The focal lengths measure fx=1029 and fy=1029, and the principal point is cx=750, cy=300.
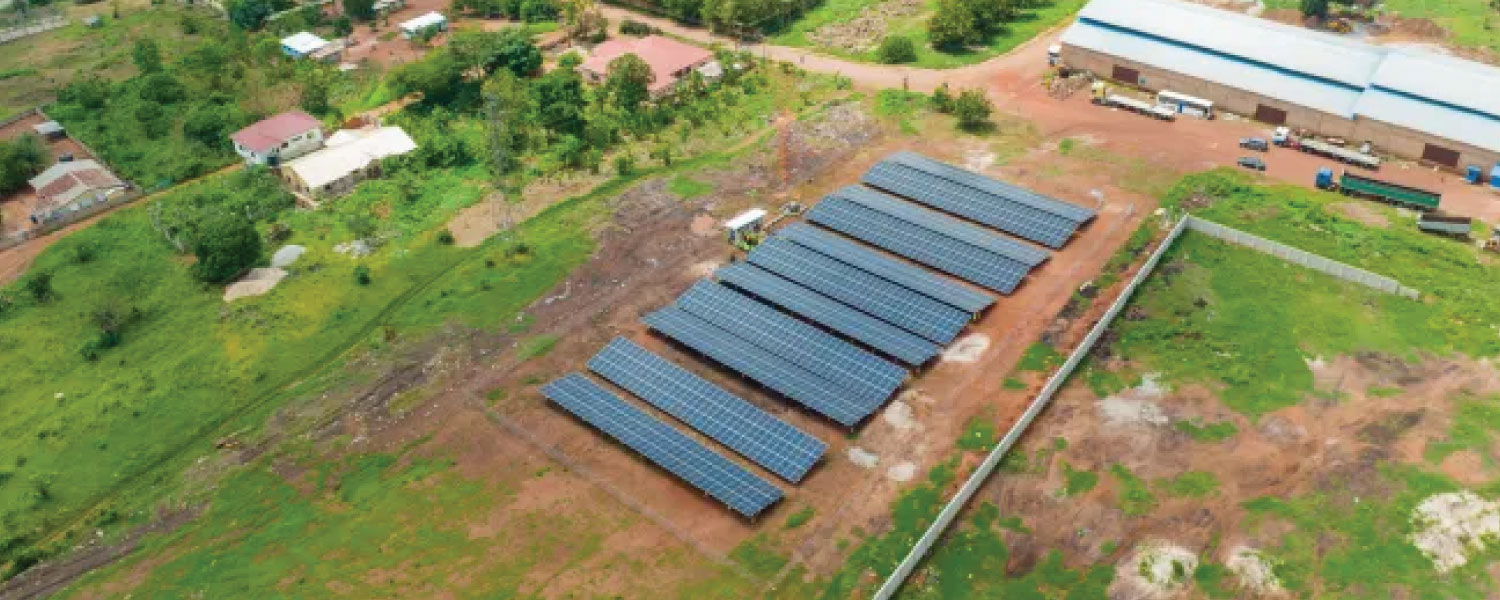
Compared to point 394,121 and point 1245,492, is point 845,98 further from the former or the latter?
point 1245,492

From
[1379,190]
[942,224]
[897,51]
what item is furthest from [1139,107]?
[942,224]

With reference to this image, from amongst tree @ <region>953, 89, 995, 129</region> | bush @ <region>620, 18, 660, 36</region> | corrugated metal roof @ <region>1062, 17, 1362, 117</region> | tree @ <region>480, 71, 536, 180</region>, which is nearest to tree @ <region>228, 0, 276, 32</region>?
tree @ <region>480, 71, 536, 180</region>

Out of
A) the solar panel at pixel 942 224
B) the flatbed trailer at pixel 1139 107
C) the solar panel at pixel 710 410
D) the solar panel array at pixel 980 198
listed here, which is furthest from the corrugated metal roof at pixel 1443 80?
the solar panel at pixel 710 410

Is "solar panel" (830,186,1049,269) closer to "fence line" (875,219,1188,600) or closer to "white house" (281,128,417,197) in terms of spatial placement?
"fence line" (875,219,1188,600)

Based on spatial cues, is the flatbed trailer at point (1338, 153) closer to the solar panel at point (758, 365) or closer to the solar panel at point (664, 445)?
the solar panel at point (758, 365)

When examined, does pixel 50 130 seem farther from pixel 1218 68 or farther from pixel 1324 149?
pixel 1324 149
